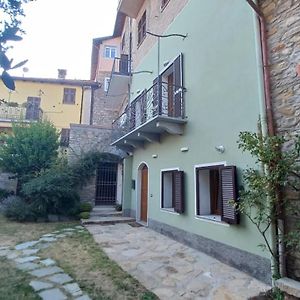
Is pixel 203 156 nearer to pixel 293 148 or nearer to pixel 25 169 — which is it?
pixel 293 148

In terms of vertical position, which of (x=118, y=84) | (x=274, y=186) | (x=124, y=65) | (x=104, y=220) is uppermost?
(x=124, y=65)

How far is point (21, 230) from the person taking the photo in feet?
30.1

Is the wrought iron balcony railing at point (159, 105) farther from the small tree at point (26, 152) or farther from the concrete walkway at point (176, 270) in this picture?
the small tree at point (26, 152)

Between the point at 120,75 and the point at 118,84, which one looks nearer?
the point at 120,75

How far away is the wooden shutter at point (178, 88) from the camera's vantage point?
7935 mm

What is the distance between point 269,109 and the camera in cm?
474

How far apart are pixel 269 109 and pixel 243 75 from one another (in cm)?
114

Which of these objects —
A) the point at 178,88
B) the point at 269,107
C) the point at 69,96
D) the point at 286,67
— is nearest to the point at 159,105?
the point at 178,88

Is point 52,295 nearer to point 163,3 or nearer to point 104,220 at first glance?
point 104,220

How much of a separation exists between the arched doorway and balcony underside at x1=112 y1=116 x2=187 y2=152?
3.73 ft

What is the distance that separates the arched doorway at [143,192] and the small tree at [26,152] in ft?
15.8

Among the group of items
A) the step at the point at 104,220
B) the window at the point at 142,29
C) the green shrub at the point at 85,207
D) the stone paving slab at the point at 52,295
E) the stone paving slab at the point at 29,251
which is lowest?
the stone paving slab at the point at 52,295

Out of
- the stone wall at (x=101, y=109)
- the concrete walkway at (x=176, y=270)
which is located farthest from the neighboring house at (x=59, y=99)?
the concrete walkway at (x=176, y=270)

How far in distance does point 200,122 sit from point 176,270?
12.3 ft
